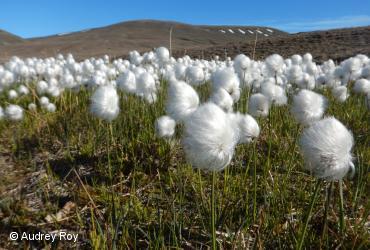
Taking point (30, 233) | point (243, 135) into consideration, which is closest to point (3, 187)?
point (30, 233)

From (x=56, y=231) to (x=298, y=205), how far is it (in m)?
1.56

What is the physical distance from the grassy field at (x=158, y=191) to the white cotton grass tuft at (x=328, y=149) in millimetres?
285

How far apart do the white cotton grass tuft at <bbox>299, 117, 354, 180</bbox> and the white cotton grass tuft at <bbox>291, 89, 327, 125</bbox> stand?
0.74 metres

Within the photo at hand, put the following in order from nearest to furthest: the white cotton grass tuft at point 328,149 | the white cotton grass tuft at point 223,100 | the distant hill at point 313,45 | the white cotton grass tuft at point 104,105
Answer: the white cotton grass tuft at point 328,149
the white cotton grass tuft at point 223,100
the white cotton grass tuft at point 104,105
the distant hill at point 313,45

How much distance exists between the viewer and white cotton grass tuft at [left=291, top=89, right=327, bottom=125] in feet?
7.22

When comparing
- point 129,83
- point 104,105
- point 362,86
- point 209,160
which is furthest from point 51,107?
point 209,160

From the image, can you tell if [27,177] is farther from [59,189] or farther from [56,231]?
[56,231]

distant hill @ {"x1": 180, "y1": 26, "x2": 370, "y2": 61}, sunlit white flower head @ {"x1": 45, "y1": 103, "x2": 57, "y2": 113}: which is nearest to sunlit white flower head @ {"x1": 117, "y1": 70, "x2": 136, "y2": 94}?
sunlit white flower head @ {"x1": 45, "y1": 103, "x2": 57, "y2": 113}

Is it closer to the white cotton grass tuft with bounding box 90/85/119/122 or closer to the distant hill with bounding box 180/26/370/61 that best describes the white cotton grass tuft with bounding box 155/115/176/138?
the white cotton grass tuft with bounding box 90/85/119/122

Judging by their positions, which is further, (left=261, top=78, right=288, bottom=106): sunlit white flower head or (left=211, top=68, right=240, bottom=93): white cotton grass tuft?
(left=261, top=78, right=288, bottom=106): sunlit white flower head

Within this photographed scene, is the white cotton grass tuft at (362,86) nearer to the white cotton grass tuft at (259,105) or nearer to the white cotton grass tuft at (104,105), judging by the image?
the white cotton grass tuft at (259,105)

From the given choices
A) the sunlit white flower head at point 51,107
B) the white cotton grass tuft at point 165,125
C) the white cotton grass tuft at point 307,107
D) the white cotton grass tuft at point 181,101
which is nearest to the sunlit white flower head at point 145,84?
the white cotton grass tuft at point 165,125

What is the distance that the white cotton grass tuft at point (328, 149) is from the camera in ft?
4.68

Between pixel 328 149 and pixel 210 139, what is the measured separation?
44 centimetres
